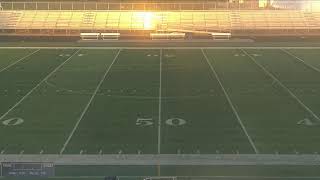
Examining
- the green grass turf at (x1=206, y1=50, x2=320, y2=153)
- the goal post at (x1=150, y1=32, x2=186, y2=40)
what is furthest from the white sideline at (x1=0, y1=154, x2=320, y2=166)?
the goal post at (x1=150, y1=32, x2=186, y2=40)

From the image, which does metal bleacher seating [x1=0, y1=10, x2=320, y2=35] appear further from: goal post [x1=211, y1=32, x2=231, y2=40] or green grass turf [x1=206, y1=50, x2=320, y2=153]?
green grass turf [x1=206, y1=50, x2=320, y2=153]

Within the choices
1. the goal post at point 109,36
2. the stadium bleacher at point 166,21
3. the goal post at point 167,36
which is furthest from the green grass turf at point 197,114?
the stadium bleacher at point 166,21

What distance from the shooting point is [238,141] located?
728 inches

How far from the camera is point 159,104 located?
76.5 ft

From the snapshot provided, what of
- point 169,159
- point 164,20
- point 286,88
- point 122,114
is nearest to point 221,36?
point 164,20

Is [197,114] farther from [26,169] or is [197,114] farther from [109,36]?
[109,36]

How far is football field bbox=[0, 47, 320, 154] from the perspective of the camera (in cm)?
1834

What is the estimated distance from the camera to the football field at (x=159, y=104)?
18.3 m

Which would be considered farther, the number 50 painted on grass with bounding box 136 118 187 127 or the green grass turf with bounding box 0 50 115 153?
the number 50 painted on grass with bounding box 136 118 187 127

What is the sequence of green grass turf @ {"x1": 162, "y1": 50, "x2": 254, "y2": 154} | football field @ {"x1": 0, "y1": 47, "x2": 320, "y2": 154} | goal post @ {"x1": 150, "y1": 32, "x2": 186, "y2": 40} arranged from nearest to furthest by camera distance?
green grass turf @ {"x1": 162, "y1": 50, "x2": 254, "y2": 154} → football field @ {"x1": 0, "y1": 47, "x2": 320, "y2": 154} → goal post @ {"x1": 150, "y1": 32, "x2": 186, "y2": 40}

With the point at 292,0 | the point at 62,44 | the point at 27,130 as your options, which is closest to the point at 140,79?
the point at 27,130

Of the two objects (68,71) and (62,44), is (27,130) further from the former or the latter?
(62,44)

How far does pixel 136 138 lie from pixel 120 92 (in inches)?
265

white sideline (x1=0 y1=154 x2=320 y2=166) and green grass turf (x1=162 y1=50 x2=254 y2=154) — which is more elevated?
green grass turf (x1=162 y1=50 x2=254 y2=154)
